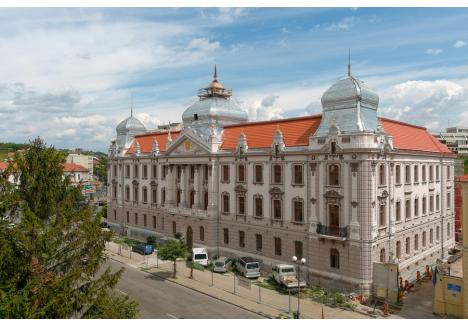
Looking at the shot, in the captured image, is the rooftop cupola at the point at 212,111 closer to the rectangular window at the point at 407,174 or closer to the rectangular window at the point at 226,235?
the rectangular window at the point at 226,235

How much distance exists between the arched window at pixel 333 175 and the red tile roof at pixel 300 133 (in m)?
3.73

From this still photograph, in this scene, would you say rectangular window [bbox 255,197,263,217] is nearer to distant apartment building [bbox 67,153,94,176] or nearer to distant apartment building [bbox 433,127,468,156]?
distant apartment building [bbox 67,153,94,176]

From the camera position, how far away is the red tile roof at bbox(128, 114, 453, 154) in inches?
1555

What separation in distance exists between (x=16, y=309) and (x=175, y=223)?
122 feet

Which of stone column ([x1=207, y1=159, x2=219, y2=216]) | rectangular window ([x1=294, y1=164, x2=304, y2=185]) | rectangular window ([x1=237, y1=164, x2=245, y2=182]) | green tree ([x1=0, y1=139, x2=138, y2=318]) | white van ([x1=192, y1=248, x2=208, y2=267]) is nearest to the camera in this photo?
green tree ([x1=0, y1=139, x2=138, y2=318])

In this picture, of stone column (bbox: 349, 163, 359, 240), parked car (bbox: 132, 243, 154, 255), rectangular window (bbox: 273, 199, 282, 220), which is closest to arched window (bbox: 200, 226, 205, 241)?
parked car (bbox: 132, 243, 154, 255)

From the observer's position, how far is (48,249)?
1777 centimetres

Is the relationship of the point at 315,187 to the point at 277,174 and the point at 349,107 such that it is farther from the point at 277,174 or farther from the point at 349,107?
the point at 349,107

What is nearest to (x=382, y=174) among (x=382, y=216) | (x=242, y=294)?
(x=382, y=216)

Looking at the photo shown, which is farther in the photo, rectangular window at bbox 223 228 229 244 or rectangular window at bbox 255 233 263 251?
rectangular window at bbox 223 228 229 244

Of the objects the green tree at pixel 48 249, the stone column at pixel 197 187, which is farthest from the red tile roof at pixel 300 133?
the green tree at pixel 48 249

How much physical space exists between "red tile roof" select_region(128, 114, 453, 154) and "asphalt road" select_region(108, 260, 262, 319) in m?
16.1

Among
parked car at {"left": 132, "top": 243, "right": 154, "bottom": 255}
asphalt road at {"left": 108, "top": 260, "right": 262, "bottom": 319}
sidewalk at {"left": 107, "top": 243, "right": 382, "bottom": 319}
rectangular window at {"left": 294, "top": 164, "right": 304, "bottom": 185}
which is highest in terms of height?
rectangular window at {"left": 294, "top": 164, "right": 304, "bottom": 185}

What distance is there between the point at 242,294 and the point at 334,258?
8.53m
